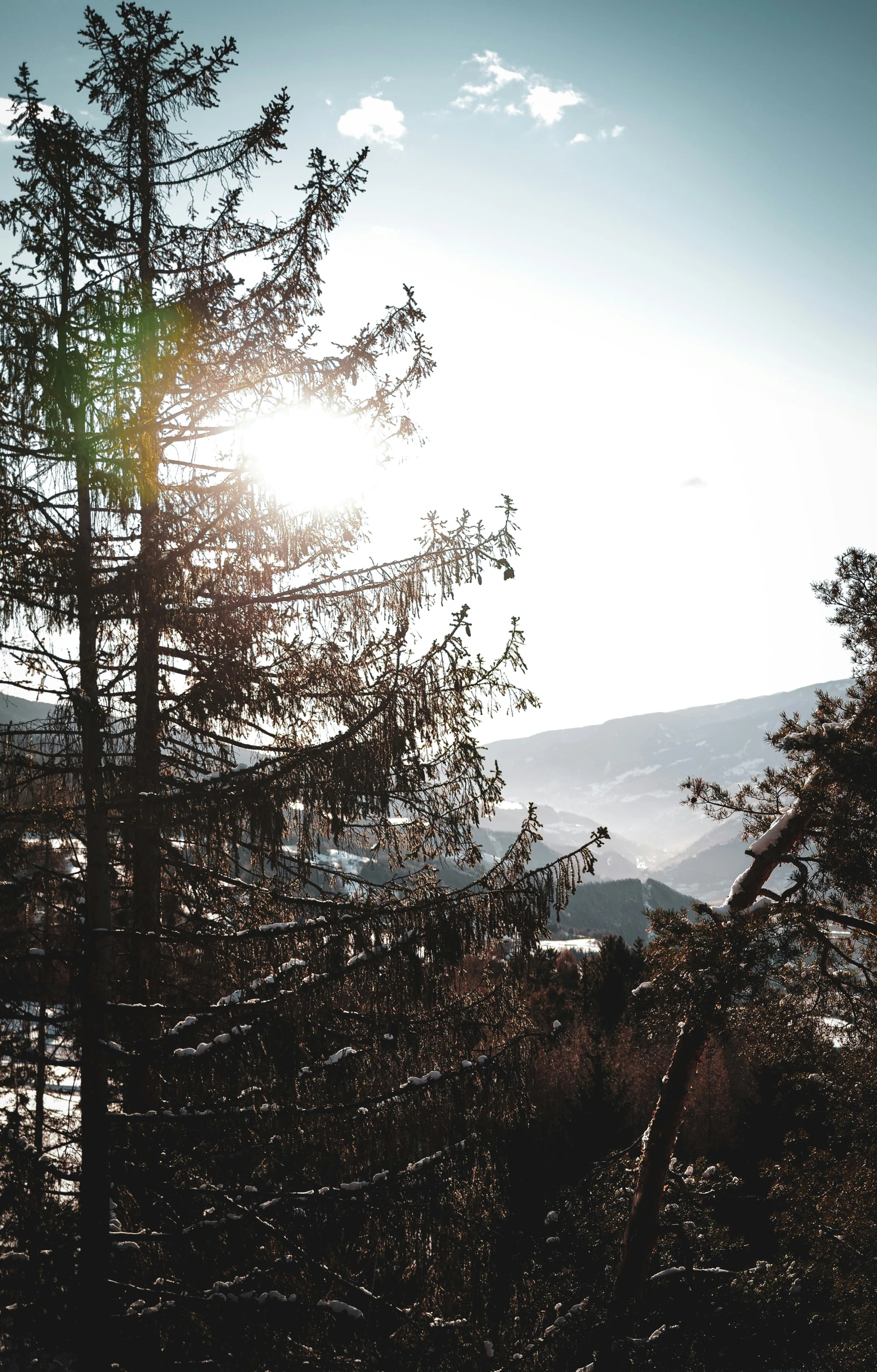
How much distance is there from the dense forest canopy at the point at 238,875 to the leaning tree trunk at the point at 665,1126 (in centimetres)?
10

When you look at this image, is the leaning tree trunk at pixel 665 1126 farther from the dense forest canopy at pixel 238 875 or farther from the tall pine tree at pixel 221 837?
the tall pine tree at pixel 221 837

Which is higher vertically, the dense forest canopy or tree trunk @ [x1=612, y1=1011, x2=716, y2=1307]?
the dense forest canopy

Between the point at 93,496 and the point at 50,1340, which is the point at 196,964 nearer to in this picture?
the point at 50,1340

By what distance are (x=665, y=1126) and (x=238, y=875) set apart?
5.33 meters

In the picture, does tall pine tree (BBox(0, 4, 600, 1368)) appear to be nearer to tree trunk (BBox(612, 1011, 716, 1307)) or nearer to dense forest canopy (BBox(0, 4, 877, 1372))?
dense forest canopy (BBox(0, 4, 877, 1372))

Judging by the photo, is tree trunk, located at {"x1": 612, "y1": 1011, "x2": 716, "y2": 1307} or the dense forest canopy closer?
the dense forest canopy

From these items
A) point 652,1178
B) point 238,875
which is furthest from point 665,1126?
point 238,875

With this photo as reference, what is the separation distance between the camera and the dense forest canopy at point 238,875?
4516mm

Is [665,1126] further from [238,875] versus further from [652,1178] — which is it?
[238,875]

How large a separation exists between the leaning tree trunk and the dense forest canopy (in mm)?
97

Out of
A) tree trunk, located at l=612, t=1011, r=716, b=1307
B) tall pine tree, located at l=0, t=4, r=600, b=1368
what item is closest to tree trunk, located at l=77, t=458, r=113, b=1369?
tall pine tree, located at l=0, t=4, r=600, b=1368

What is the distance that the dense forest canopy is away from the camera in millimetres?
4516

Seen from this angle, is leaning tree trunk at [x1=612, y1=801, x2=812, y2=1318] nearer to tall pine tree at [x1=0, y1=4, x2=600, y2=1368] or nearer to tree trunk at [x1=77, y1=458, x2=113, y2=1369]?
tall pine tree at [x1=0, y1=4, x2=600, y2=1368]

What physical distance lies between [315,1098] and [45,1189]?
1.69 m
